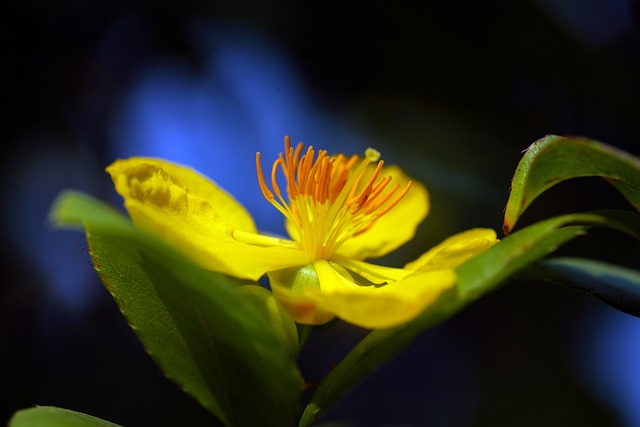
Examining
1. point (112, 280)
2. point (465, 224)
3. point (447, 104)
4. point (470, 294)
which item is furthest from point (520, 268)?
point (447, 104)

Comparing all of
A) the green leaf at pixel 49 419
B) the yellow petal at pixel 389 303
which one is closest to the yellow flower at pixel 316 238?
the yellow petal at pixel 389 303

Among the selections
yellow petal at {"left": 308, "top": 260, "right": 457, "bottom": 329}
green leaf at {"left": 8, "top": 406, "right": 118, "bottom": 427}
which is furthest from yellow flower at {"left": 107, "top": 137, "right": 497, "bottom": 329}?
green leaf at {"left": 8, "top": 406, "right": 118, "bottom": 427}

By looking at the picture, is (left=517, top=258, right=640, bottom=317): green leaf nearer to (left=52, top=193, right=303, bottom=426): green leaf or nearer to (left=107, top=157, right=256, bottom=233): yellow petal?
(left=52, top=193, right=303, bottom=426): green leaf

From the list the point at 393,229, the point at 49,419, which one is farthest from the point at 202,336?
the point at 393,229

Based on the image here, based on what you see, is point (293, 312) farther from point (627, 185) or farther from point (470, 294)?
point (627, 185)

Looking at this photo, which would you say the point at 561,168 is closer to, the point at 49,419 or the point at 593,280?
the point at 593,280

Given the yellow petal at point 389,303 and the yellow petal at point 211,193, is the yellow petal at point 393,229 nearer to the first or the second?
the yellow petal at point 211,193
